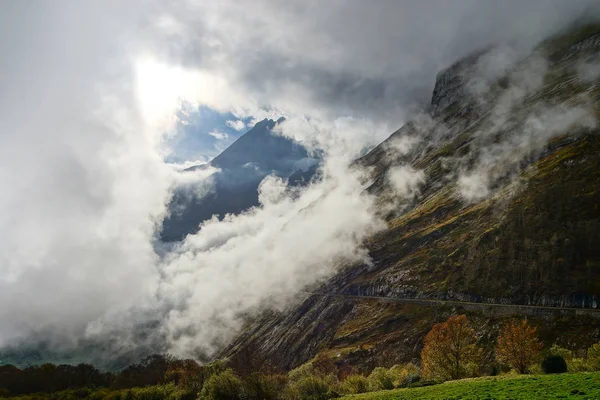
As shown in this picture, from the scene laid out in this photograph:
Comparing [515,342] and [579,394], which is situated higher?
[579,394]

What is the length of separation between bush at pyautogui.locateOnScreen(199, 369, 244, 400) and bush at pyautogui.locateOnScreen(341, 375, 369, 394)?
33.2m

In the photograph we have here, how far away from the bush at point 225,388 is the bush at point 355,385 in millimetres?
33168

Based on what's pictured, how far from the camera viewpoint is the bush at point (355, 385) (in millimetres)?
102238

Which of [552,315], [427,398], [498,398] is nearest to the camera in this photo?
[498,398]

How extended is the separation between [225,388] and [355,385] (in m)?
41.9

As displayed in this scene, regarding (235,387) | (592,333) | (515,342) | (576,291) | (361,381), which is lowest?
(592,333)

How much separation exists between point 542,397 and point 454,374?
7085 centimetres

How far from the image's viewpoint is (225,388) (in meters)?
117

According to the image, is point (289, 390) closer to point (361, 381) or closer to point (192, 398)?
point (361, 381)

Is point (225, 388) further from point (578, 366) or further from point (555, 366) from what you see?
point (578, 366)

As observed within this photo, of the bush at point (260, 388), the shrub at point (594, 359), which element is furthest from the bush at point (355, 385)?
the shrub at point (594, 359)

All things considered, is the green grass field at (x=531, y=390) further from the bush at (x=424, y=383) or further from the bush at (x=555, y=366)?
the bush at (x=424, y=383)

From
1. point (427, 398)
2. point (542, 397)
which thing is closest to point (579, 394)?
point (542, 397)

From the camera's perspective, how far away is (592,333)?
169125 mm
